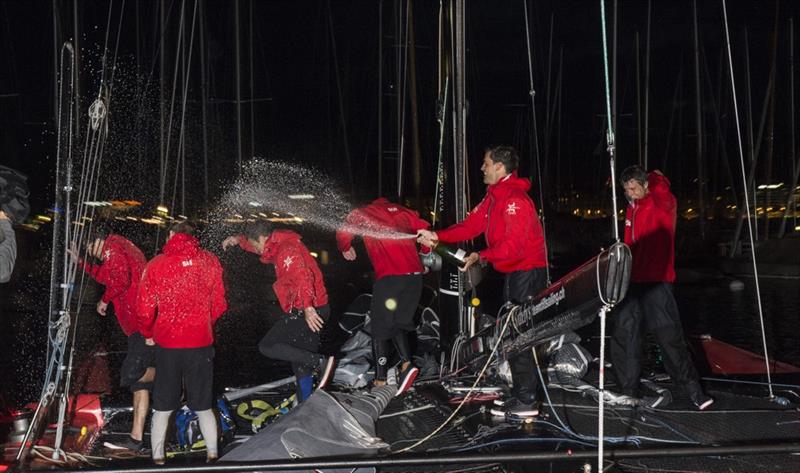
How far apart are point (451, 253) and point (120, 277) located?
287 centimetres

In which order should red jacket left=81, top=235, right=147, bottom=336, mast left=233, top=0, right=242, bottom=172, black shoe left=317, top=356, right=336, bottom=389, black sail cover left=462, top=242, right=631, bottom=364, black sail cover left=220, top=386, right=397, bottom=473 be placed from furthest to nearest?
mast left=233, top=0, right=242, bottom=172, black shoe left=317, top=356, right=336, bottom=389, red jacket left=81, top=235, right=147, bottom=336, black sail cover left=220, top=386, right=397, bottom=473, black sail cover left=462, top=242, right=631, bottom=364

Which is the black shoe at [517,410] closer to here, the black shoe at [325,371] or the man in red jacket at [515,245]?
the man in red jacket at [515,245]

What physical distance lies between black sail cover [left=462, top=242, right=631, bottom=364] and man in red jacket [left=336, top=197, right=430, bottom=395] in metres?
1.17

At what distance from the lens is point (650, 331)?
6418mm

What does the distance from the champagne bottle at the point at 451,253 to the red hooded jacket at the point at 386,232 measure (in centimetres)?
82

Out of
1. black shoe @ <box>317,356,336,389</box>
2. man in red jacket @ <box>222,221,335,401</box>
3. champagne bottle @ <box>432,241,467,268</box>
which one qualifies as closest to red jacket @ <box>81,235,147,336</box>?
man in red jacket @ <box>222,221,335,401</box>

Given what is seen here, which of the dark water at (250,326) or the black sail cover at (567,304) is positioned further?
the dark water at (250,326)

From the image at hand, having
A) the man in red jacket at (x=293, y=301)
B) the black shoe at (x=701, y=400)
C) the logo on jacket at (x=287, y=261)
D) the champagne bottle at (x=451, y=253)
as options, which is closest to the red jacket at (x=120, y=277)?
the man in red jacket at (x=293, y=301)

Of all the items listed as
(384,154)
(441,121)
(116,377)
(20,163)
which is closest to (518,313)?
(441,121)

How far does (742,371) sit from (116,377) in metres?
7.91

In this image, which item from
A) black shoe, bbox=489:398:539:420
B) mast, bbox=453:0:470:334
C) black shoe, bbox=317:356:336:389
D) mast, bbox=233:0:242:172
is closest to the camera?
black shoe, bbox=489:398:539:420

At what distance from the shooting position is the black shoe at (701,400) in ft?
20.0

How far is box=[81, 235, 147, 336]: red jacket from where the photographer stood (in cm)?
634

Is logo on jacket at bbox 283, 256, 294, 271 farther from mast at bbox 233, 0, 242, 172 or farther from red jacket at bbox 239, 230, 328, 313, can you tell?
mast at bbox 233, 0, 242, 172
